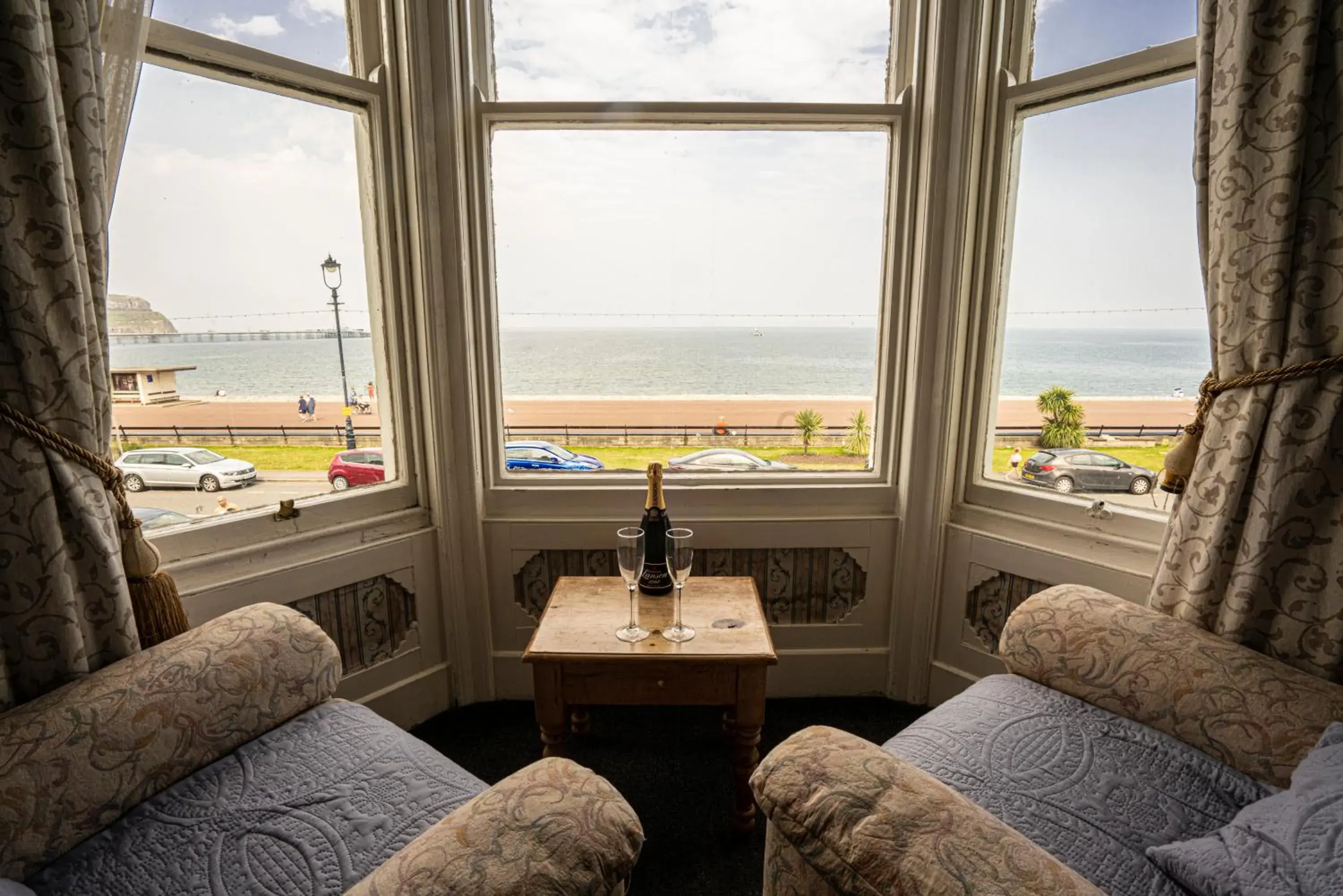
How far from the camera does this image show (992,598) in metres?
1.98

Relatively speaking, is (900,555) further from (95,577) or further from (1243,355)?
(95,577)

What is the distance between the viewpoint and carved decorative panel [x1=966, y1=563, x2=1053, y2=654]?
1.91 meters

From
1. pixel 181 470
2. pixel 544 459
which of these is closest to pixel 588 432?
pixel 544 459

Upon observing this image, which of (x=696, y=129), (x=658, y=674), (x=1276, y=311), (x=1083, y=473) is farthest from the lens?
(x=696, y=129)

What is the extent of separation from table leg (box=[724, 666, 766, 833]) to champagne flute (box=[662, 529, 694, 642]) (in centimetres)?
16

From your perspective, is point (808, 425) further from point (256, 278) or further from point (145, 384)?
point (145, 384)

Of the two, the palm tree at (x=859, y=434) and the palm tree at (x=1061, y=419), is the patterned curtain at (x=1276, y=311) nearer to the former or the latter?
the palm tree at (x=1061, y=419)

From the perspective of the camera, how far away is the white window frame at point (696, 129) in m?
1.87

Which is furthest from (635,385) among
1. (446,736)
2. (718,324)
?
(446,736)

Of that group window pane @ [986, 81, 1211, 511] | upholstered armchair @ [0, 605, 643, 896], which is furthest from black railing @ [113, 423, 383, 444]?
window pane @ [986, 81, 1211, 511]

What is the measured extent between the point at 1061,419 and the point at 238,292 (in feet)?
7.45

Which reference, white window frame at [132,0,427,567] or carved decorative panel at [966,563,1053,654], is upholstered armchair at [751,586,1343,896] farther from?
white window frame at [132,0,427,567]

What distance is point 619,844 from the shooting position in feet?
2.84

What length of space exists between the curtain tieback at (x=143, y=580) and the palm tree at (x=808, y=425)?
167 cm
